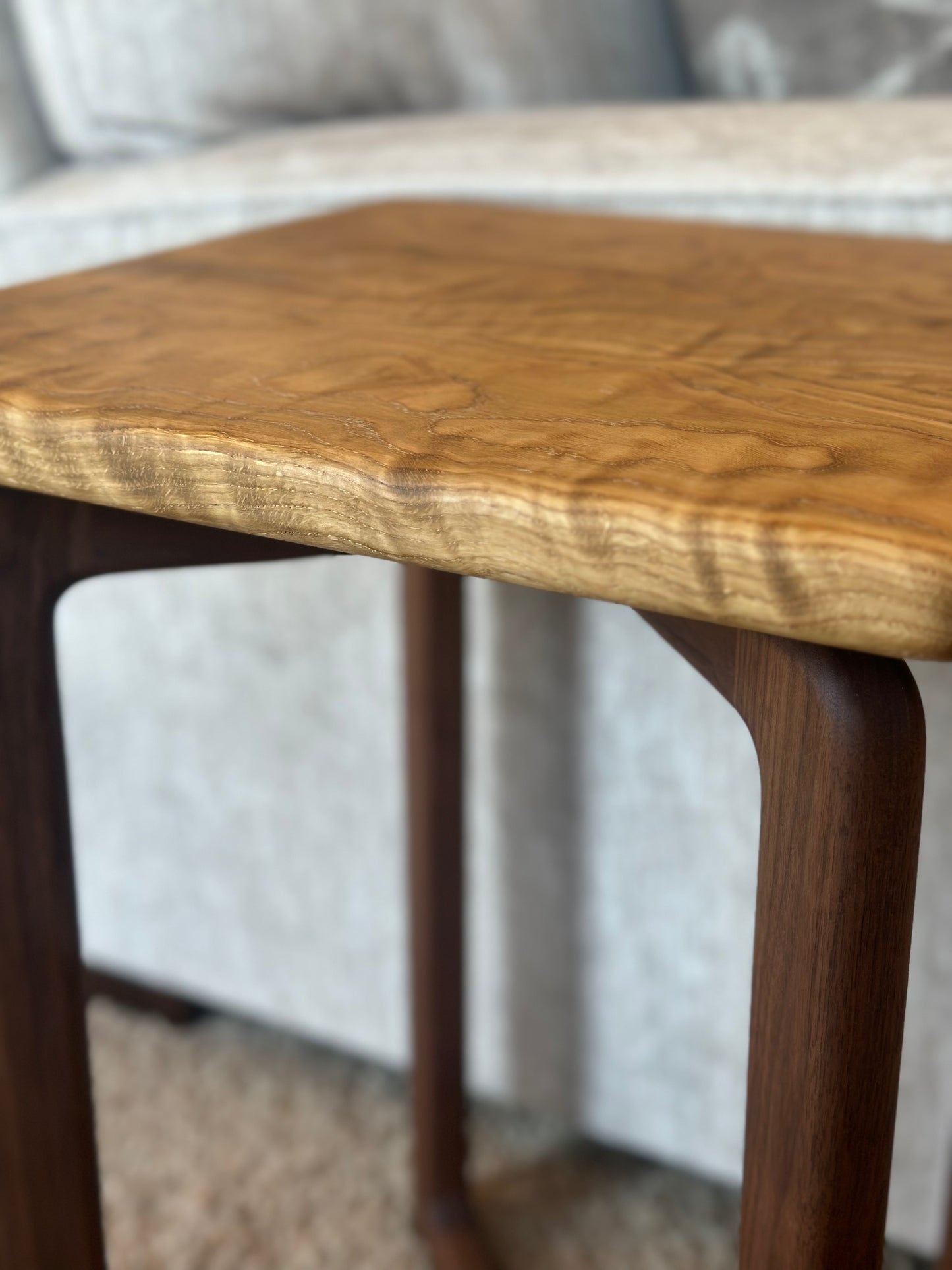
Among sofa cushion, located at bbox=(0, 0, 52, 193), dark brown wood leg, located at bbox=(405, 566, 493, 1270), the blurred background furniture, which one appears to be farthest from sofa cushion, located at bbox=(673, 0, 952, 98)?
dark brown wood leg, located at bbox=(405, 566, 493, 1270)

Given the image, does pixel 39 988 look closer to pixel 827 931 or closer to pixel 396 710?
pixel 827 931

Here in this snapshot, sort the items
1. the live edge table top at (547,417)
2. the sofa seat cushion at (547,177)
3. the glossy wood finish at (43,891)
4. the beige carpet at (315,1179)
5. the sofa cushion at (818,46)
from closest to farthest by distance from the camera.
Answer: the live edge table top at (547,417), the glossy wood finish at (43,891), the sofa seat cushion at (547,177), the beige carpet at (315,1179), the sofa cushion at (818,46)

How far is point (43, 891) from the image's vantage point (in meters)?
0.44

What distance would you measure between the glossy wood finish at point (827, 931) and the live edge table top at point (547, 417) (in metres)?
0.05

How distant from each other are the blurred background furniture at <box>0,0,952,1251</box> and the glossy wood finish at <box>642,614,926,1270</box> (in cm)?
37

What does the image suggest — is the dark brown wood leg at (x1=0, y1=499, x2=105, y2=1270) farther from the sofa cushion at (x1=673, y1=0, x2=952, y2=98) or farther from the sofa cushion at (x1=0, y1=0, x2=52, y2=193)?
the sofa cushion at (x1=673, y1=0, x2=952, y2=98)

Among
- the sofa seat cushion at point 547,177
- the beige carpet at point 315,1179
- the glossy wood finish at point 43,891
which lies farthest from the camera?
the beige carpet at point 315,1179

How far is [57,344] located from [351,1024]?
62cm

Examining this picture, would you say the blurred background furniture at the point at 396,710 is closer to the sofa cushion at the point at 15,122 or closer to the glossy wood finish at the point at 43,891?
the sofa cushion at the point at 15,122

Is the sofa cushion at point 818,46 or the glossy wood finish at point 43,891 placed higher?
the sofa cushion at point 818,46

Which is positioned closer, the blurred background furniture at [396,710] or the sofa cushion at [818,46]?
the blurred background furniture at [396,710]

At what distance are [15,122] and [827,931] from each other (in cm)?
77

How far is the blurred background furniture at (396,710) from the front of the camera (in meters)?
0.71

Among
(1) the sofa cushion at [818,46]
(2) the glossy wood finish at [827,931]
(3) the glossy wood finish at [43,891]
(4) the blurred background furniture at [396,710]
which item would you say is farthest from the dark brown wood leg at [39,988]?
(1) the sofa cushion at [818,46]
